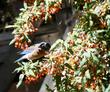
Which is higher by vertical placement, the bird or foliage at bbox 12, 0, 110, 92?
foliage at bbox 12, 0, 110, 92

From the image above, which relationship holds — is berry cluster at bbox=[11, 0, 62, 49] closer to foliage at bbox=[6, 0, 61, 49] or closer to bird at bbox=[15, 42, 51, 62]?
foliage at bbox=[6, 0, 61, 49]

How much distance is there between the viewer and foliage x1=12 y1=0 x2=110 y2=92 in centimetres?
179

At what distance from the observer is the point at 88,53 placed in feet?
5.73

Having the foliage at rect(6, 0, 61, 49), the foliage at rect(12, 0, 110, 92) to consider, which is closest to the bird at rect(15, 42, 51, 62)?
the foliage at rect(6, 0, 61, 49)

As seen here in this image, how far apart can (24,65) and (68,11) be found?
87cm

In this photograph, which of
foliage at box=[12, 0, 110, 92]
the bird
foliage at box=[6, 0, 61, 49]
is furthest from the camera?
the bird

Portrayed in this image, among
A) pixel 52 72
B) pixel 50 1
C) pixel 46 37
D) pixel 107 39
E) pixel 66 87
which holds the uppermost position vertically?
pixel 50 1

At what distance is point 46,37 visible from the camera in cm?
429

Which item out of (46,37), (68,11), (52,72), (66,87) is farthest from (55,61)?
(46,37)

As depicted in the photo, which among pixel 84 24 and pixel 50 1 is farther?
pixel 50 1

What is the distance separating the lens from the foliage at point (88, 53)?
179 cm

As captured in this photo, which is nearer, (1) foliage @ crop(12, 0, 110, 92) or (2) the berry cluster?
(1) foliage @ crop(12, 0, 110, 92)

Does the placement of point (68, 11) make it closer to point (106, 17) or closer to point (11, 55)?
point (11, 55)

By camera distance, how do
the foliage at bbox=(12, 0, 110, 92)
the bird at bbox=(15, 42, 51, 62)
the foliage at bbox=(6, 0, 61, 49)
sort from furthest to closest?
the bird at bbox=(15, 42, 51, 62), the foliage at bbox=(6, 0, 61, 49), the foliage at bbox=(12, 0, 110, 92)
